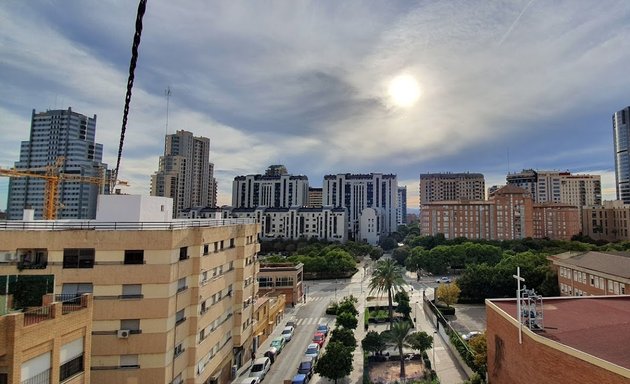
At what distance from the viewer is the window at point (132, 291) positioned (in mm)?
22031

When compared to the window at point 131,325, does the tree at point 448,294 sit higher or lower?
lower

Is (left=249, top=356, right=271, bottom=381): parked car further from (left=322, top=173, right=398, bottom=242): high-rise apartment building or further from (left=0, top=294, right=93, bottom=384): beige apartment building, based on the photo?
(left=322, top=173, right=398, bottom=242): high-rise apartment building

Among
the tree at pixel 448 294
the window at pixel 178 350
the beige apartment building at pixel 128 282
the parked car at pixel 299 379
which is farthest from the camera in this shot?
the tree at pixel 448 294

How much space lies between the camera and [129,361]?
21.8 meters

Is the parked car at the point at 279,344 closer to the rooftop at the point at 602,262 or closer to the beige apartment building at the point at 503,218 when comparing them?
the rooftop at the point at 602,262

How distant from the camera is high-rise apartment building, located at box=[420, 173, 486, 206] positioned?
18700 centimetres

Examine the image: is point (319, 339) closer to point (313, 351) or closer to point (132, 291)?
point (313, 351)

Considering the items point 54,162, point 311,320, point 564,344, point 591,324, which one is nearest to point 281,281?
point 311,320

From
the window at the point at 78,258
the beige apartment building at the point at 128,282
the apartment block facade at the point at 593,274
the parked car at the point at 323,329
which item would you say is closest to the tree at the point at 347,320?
the parked car at the point at 323,329

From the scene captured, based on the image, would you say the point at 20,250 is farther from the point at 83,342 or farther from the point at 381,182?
the point at 381,182

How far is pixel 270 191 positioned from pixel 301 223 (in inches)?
1519

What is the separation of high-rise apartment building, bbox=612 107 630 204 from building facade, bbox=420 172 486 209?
57.5 meters

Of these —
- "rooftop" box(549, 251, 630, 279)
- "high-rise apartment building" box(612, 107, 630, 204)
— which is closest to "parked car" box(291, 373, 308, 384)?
"rooftop" box(549, 251, 630, 279)

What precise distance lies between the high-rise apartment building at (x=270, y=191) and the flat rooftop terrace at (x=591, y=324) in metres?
149
